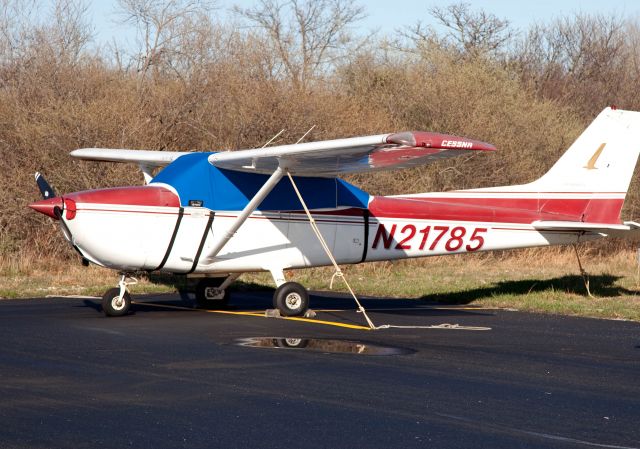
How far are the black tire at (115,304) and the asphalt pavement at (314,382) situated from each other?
0.17 meters

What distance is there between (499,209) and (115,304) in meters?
5.82

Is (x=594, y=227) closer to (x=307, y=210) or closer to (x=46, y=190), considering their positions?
(x=307, y=210)

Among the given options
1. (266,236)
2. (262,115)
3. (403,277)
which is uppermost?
(262,115)

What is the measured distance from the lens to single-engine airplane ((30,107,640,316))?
12617 mm

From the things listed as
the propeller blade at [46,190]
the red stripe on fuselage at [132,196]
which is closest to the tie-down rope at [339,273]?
the red stripe on fuselage at [132,196]

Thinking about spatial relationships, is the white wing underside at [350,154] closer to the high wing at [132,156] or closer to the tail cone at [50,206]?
the tail cone at [50,206]

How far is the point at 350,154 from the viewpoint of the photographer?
40.6 feet

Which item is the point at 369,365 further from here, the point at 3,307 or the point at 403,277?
the point at 403,277

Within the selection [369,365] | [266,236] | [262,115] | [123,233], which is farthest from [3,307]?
[262,115]

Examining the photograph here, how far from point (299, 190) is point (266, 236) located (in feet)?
2.65

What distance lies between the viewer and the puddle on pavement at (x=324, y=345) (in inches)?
400

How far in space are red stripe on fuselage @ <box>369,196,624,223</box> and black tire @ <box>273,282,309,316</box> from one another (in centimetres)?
182

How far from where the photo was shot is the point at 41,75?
24.4m

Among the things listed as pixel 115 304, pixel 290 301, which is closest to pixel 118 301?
pixel 115 304
